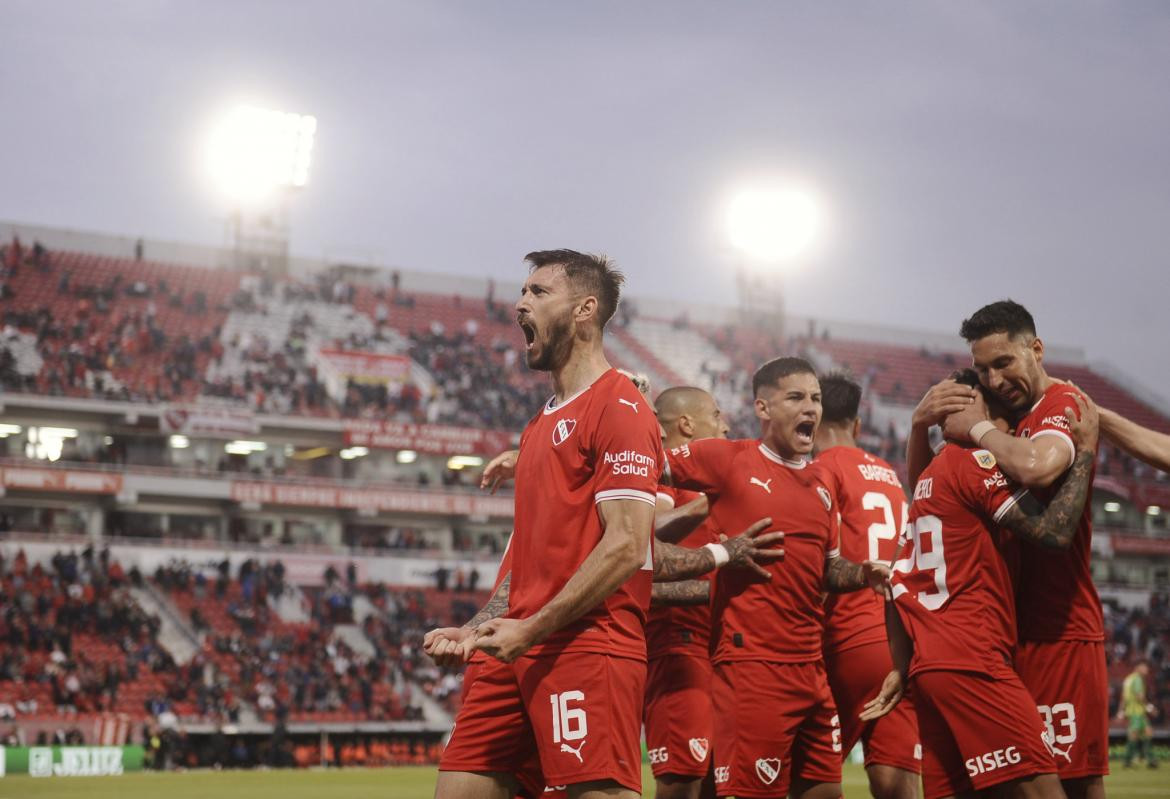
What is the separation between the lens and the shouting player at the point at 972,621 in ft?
18.6

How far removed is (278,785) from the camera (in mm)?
22859

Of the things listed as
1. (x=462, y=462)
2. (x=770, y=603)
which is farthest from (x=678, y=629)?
(x=462, y=462)

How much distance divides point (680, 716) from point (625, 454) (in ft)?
10.6

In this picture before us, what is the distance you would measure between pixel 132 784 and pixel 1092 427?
67.3ft

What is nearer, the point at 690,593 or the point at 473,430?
the point at 690,593

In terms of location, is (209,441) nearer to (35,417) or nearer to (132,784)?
(35,417)

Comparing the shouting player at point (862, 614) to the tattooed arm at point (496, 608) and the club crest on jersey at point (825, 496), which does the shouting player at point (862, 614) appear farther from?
the tattooed arm at point (496, 608)

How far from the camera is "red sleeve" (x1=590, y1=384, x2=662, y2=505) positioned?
16.6ft

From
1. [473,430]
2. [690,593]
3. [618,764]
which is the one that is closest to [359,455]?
[473,430]

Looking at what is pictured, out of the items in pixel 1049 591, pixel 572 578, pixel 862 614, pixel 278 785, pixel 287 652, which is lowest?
pixel 278 785

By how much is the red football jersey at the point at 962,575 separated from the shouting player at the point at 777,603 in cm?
109

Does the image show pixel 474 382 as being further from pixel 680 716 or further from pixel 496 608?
pixel 496 608

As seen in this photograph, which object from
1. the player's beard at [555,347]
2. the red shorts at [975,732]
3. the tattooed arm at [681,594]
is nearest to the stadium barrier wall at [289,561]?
the tattooed arm at [681,594]

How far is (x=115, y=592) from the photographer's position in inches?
1398
